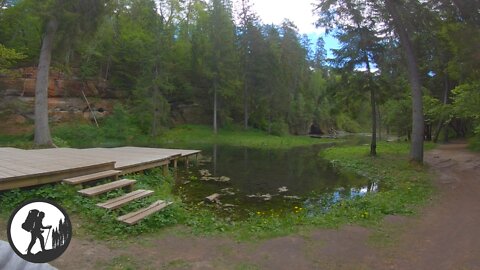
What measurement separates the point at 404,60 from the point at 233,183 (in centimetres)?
1123

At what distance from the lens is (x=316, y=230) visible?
19.1ft

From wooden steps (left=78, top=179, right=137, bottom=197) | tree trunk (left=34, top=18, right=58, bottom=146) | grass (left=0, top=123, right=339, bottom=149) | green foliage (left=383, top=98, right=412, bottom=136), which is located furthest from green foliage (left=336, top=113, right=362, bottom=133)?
wooden steps (left=78, top=179, right=137, bottom=197)

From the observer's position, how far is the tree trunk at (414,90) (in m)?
13.1

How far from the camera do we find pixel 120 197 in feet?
21.1

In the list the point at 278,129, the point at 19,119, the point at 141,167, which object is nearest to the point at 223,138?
the point at 278,129

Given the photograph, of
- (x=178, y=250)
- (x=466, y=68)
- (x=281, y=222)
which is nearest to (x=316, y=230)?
(x=281, y=222)

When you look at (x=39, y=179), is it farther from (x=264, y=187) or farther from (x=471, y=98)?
(x=471, y=98)

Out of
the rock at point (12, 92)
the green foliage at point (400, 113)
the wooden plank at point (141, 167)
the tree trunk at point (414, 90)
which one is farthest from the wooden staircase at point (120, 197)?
the green foliage at point (400, 113)

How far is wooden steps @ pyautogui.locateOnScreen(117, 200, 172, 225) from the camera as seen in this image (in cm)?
548

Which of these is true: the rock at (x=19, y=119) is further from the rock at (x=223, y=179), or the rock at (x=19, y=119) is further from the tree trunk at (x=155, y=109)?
the rock at (x=223, y=179)

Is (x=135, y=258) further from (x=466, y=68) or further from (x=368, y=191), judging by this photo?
(x=466, y=68)

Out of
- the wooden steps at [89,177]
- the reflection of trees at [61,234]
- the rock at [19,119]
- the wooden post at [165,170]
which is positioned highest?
the rock at [19,119]

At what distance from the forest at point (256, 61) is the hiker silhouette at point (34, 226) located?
40.1 ft

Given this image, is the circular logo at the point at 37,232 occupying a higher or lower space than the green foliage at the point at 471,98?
lower
